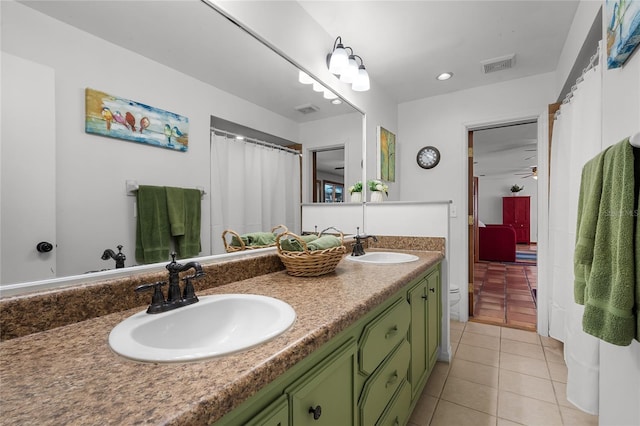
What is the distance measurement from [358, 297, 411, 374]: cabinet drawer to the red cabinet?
32.3 feet

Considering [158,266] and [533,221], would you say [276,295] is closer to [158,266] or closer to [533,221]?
[158,266]

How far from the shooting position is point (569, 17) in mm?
1970

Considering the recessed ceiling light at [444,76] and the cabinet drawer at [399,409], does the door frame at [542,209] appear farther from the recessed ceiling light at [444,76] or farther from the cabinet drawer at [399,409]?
the cabinet drawer at [399,409]

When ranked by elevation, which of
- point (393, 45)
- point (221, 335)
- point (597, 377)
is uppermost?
point (393, 45)

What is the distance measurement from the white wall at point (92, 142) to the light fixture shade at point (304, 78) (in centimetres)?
83

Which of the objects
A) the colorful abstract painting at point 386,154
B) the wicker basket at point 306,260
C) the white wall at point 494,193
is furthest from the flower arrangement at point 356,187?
the white wall at point 494,193

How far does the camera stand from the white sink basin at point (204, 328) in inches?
22.7

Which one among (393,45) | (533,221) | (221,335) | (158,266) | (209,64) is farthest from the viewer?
(533,221)

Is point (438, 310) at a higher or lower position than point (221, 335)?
lower

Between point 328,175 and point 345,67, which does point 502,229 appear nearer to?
Result: point 328,175

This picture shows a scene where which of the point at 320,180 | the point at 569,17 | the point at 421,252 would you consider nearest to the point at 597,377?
the point at 421,252

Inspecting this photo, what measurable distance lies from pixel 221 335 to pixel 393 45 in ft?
7.67

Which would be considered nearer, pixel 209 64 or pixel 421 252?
pixel 209 64

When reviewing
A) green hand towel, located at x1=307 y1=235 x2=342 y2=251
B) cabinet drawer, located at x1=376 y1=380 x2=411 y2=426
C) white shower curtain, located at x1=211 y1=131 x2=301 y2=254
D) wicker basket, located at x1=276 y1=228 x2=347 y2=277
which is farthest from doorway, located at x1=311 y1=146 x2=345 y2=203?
cabinet drawer, located at x1=376 y1=380 x2=411 y2=426
